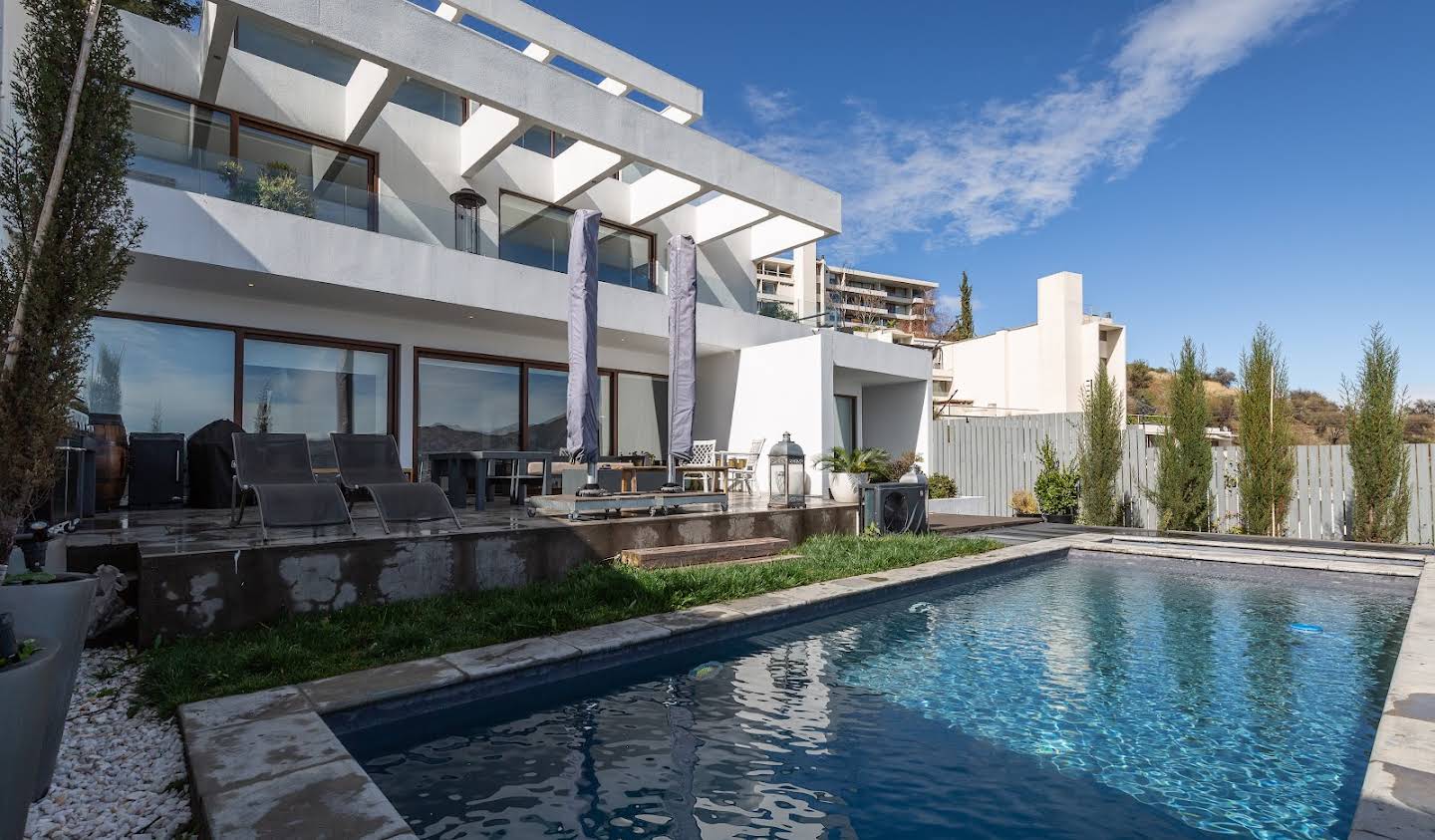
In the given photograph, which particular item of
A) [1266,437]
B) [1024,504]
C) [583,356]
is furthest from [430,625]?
[1266,437]

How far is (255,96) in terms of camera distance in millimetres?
9906

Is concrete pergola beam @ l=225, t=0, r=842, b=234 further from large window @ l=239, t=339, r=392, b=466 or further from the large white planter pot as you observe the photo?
the large white planter pot

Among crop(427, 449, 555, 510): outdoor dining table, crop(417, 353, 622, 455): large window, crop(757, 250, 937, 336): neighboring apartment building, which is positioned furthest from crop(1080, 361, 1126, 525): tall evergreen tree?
crop(757, 250, 937, 336): neighboring apartment building

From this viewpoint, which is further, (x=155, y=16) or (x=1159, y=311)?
(x=1159, y=311)

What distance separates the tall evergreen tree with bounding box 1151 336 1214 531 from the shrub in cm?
427

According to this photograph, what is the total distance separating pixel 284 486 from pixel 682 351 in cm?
460

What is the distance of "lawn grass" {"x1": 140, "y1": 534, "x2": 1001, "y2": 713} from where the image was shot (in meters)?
3.93

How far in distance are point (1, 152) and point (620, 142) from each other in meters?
8.72

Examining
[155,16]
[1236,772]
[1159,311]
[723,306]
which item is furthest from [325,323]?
[1159,311]

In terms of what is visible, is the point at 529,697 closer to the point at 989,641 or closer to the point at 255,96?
the point at 989,641

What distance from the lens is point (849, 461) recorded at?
40.9 ft

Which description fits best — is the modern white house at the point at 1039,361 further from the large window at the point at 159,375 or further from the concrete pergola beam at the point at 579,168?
the large window at the point at 159,375

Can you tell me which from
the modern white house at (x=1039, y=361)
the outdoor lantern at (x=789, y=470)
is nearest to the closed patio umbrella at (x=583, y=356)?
the outdoor lantern at (x=789, y=470)

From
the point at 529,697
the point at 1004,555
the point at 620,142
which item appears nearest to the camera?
the point at 529,697
